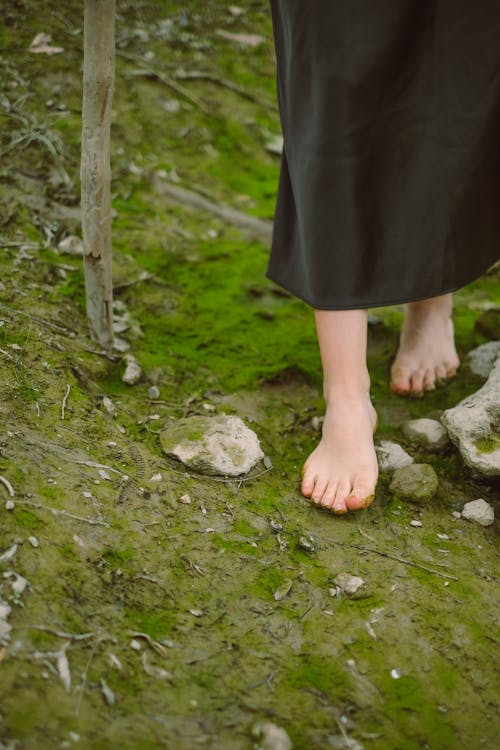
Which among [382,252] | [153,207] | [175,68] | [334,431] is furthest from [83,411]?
[175,68]

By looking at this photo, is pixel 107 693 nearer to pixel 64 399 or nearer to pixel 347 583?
pixel 347 583

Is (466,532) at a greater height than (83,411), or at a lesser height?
lesser

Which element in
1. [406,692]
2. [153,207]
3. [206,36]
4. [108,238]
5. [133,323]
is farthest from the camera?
[206,36]

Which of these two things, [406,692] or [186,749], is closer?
[186,749]

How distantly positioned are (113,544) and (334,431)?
25.2 inches

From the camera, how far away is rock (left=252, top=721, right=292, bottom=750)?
3.63ft

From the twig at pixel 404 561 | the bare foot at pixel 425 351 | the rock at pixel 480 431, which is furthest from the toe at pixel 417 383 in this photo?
the twig at pixel 404 561

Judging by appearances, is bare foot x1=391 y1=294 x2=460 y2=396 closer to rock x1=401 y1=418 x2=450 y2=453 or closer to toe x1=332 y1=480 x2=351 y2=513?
rock x1=401 y1=418 x2=450 y2=453

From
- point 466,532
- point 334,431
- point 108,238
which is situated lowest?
point 466,532

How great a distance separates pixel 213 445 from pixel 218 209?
143 cm

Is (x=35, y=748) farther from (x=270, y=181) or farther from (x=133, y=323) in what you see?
(x=270, y=181)

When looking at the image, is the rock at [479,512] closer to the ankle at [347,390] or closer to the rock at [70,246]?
the ankle at [347,390]

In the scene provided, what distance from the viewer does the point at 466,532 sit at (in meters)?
1.64

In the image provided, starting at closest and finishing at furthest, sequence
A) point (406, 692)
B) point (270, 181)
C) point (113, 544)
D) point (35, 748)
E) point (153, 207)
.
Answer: point (35, 748) → point (406, 692) → point (113, 544) → point (153, 207) → point (270, 181)
